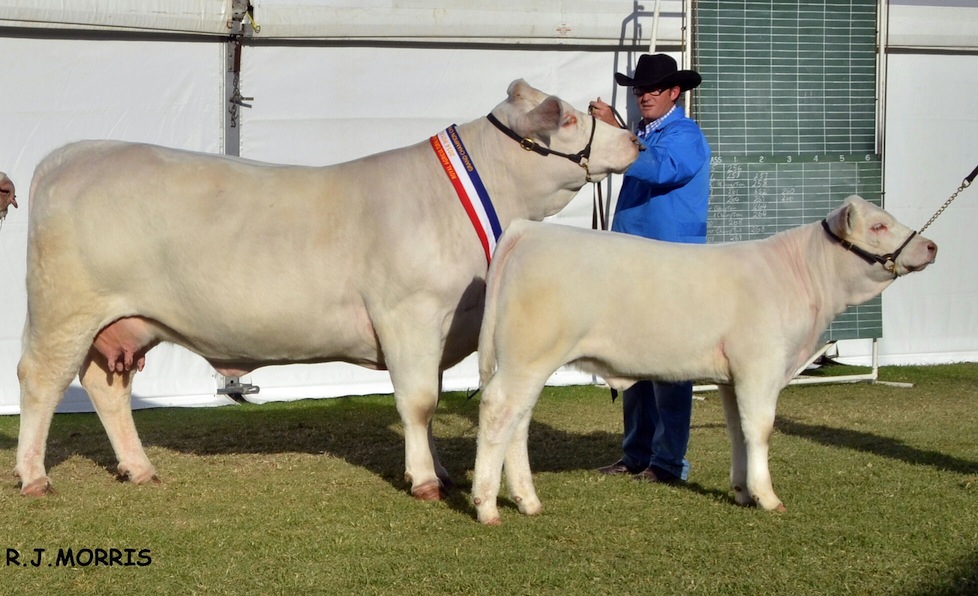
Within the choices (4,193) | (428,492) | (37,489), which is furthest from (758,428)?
A: (4,193)

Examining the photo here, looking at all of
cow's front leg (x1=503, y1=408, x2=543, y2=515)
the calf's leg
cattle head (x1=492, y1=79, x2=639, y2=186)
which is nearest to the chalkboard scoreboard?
cattle head (x1=492, y1=79, x2=639, y2=186)

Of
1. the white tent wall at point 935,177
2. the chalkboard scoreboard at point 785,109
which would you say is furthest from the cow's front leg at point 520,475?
the white tent wall at point 935,177

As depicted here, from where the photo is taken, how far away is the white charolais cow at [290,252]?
231 inches

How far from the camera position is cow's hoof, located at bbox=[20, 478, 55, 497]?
603 cm

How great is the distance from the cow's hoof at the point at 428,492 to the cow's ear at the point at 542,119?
5.94ft

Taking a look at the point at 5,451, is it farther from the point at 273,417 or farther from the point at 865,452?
the point at 865,452

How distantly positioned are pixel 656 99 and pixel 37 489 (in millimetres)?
3851

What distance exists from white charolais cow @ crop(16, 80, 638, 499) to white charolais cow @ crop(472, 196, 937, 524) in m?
0.63

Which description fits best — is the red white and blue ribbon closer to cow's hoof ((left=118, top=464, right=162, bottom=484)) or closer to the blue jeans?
the blue jeans

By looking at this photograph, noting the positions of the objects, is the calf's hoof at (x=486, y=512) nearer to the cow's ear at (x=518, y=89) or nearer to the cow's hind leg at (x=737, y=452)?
the cow's hind leg at (x=737, y=452)

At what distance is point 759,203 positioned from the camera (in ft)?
35.1

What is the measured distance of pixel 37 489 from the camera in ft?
19.9

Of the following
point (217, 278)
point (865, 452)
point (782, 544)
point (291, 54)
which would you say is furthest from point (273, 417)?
point (782, 544)

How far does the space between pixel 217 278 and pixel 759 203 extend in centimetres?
613
